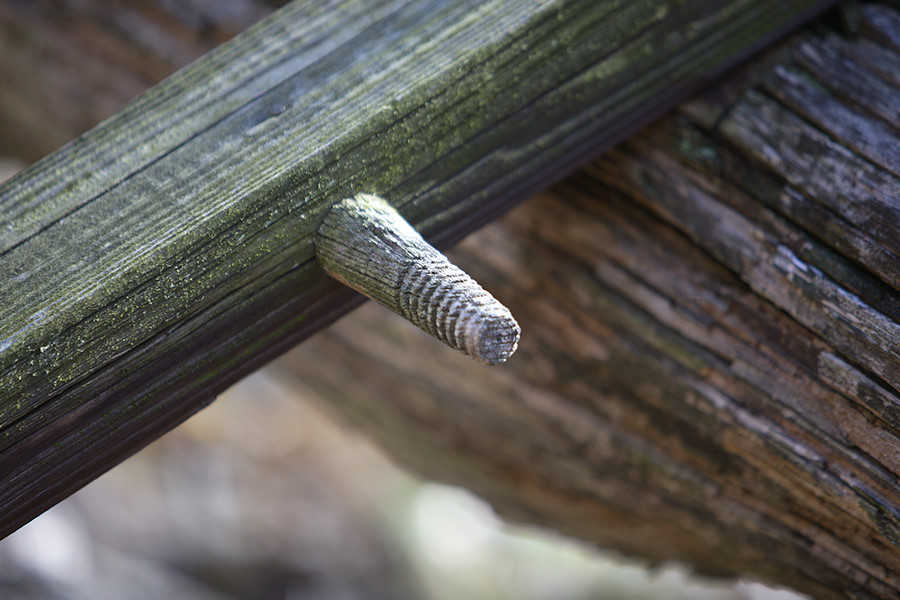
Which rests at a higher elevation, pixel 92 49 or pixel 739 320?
pixel 92 49

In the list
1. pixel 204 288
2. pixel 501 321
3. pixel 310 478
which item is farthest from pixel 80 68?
pixel 310 478

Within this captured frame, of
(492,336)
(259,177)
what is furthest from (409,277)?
(259,177)

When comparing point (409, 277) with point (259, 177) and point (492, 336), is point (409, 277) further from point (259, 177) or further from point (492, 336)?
point (259, 177)

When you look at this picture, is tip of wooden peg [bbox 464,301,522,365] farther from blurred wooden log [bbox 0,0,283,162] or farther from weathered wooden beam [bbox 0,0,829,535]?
blurred wooden log [bbox 0,0,283,162]

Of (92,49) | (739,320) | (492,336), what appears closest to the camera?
(492,336)

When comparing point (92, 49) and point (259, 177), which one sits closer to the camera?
point (259, 177)

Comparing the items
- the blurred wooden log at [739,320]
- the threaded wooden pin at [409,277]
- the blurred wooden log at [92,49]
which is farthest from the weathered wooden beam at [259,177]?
the blurred wooden log at [92,49]

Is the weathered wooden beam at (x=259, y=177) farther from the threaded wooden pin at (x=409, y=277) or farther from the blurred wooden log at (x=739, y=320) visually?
the blurred wooden log at (x=739, y=320)

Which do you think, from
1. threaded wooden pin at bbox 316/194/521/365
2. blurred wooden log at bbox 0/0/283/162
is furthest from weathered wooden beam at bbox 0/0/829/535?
blurred wooden log at bbox 0/0/283/162

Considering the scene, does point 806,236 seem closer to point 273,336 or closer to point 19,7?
point 273,336
